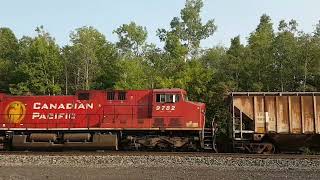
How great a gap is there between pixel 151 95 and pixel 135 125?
1.84 meters

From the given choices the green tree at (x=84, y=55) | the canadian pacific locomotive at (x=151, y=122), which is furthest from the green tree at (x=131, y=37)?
the canadian pacific locomotive at (x=151, y=122)

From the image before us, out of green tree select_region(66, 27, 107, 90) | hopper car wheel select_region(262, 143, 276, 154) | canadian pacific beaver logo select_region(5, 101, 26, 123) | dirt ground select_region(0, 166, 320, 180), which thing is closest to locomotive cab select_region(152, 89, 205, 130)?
hopper car wheel select_region(262, 143, 276, 154)

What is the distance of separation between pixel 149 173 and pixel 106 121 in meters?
10.0

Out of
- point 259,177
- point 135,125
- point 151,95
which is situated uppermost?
point 151,95

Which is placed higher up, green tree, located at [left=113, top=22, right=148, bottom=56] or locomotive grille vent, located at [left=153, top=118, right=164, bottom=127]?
green tree, located at [left=113, top=22, right=148, bottom=56]

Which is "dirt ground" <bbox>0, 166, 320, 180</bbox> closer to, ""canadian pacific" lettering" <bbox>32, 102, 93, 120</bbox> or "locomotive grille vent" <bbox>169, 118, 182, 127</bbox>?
"locomotive grille vent" <bbox>169, 118, 182, 127</bbox>

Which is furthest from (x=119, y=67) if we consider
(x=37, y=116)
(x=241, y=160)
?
(x=241, y=160)

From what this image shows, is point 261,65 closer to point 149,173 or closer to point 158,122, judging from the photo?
point 158,122

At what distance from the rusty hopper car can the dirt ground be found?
735 centimetres

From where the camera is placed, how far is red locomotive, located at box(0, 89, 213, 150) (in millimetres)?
22438

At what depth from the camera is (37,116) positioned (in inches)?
923

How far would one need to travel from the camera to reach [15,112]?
23578 millimetres

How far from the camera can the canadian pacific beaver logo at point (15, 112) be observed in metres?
23.4

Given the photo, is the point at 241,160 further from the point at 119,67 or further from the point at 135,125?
the point at 119,67
